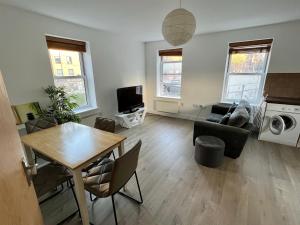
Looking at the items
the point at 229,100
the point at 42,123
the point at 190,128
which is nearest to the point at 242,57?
the point at 229,100

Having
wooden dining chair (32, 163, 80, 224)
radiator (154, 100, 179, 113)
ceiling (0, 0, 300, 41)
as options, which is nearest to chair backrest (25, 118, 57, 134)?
wooden dining chair (32, 163, 80, 224)

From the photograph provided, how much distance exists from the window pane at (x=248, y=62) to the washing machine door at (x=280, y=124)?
1.17 meters

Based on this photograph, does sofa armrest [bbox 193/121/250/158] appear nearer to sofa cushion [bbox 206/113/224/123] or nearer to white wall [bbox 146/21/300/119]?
sofa cushion [bbox 206/113/224/123]

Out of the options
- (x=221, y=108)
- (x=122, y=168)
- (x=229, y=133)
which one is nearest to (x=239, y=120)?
(x=229, y=133)

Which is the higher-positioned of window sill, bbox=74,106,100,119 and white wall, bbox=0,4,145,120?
white wall, bbox=0,4,145,120

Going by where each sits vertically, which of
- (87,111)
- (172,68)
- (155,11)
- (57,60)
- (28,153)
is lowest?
(28,153)

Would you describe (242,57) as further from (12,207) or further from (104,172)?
(12,207)

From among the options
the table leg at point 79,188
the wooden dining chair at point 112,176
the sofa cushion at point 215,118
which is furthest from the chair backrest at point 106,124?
the sofa cushion at point 215,118

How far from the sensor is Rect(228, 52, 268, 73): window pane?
3.51 meters

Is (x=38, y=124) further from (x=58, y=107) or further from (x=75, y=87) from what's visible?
(x=75, y=87)

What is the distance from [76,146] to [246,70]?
159 inches

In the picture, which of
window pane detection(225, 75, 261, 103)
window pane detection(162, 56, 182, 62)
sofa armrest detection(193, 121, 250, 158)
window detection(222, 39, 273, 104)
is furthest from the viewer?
window pane detection(162, 56, 182, 62)

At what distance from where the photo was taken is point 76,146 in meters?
1.58

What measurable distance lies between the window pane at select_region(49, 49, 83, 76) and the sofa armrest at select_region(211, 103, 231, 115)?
3.35 m
